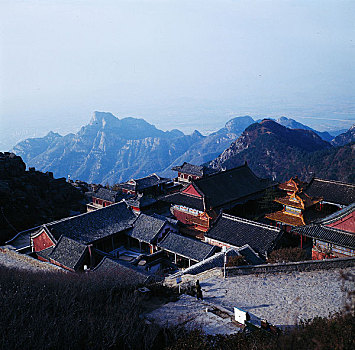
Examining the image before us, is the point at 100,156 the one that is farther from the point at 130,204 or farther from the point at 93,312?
the point at 93,312

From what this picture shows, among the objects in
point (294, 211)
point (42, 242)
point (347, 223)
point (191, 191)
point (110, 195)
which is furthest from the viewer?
point (110, 195)

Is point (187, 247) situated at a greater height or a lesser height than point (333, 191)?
lesser

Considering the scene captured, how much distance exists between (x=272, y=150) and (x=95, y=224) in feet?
220

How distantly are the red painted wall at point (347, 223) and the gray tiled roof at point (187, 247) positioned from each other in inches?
277

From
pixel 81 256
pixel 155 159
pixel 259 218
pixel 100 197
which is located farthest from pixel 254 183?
pixel 155 159

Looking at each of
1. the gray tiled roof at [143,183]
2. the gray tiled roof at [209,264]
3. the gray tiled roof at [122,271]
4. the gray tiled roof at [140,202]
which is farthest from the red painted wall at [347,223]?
the gray tiled roof at [143,183]

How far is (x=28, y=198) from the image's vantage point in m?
35.7

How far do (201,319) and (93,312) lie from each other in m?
3.63

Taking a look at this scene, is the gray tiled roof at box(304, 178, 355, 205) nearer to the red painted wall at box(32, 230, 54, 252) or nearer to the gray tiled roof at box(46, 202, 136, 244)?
the gray tiled roof at box(46, 202, 136, 244)

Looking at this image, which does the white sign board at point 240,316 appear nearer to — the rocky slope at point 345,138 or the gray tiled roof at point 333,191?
the gray tiled roof at point 333,191

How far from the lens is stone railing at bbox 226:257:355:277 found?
17.0 m

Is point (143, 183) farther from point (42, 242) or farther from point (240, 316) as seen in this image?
point (240, 316)

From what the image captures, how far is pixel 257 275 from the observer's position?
17.1 metres

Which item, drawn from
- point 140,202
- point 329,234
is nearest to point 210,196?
point 140,202
